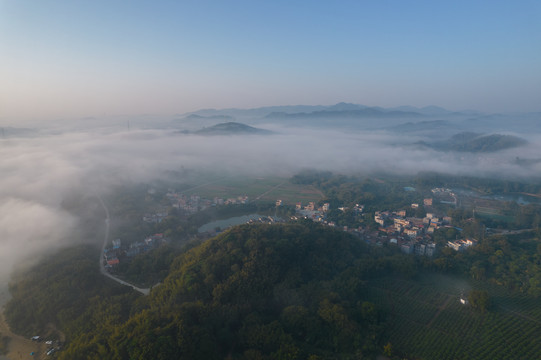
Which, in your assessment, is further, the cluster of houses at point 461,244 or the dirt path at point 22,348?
the cluster of houses at point 461,244

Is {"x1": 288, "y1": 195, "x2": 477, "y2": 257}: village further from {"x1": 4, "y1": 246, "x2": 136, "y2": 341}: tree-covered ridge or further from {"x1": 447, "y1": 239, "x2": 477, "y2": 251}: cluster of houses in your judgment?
{"x1": 4, "y1": 246, "x2": 136, "y2": 341}: tree-covered ridge

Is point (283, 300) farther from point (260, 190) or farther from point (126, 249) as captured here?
point (260, 190)

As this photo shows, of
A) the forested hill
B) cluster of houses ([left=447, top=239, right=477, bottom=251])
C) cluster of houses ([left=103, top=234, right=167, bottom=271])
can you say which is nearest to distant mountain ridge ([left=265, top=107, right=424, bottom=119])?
cluster of houses ([left=447, top=239, right=477, bottom=251])

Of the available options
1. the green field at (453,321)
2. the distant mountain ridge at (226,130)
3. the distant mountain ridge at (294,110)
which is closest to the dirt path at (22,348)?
the green field at (453,321)

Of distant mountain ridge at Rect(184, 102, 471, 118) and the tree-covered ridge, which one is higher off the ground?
distant mountain ridge at Rect(184, 102, 471, 118)

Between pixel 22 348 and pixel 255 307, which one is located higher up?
pixel 255 307

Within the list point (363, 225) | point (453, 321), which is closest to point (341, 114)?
point (363, 225)

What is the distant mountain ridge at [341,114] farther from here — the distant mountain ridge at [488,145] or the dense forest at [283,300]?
the dense forest at [283,300]
